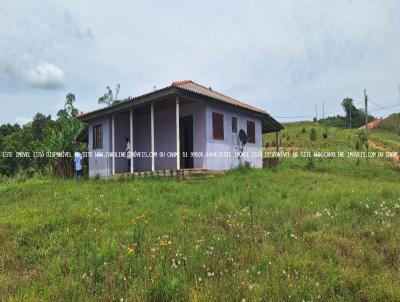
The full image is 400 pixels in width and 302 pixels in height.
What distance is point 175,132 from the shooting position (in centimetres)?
1503

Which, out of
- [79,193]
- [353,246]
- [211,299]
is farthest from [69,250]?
[79,193]

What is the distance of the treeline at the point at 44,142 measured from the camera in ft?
58.7

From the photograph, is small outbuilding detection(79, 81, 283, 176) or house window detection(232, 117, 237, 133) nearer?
small outbuilding detection(79, 81, 283, 176)

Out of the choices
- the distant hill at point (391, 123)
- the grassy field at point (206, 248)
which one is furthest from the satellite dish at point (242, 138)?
the distant hill at point (391, 123)

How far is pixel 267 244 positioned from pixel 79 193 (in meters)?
6.65

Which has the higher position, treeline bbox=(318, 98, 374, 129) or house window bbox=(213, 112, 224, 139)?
treeline bbox=(318, 98, 374, 129)

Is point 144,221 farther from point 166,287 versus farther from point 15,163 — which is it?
point 15,163

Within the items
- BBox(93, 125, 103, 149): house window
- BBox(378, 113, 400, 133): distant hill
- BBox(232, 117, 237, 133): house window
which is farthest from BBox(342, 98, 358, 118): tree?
BBox(93, 125, 103, 149): house window

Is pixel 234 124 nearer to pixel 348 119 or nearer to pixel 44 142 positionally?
pixel 44 142

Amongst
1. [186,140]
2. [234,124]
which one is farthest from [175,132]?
[234,124]

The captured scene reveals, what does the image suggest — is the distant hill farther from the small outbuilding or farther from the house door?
the house door

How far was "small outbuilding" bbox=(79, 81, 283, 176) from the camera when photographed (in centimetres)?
1320

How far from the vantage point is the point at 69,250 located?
15.9ft

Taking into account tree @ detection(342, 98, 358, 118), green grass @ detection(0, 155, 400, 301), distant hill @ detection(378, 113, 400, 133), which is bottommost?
green grass @ detection(0, 155, 400, 301)
